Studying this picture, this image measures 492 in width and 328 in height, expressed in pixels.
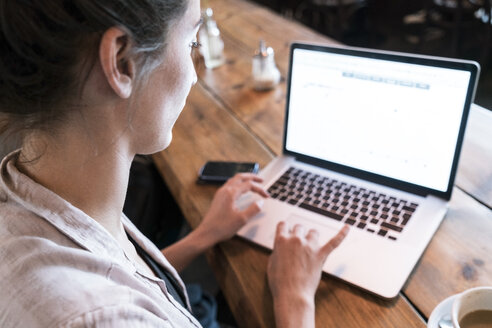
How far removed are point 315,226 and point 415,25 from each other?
10.5ft

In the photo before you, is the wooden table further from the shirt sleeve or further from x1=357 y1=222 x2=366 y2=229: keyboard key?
the shirt sleeve

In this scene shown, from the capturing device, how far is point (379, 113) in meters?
0.85

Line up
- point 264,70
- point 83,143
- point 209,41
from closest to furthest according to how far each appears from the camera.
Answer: point 83,143
point 264,70
point 209,41

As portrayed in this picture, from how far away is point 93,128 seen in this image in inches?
20.7

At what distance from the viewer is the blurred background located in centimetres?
289

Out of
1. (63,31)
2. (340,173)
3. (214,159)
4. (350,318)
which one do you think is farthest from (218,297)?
(63,31)

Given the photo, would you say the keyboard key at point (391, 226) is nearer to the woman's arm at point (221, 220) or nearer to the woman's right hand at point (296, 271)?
the woman's right hand at point (296, 271)

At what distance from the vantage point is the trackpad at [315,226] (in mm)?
786

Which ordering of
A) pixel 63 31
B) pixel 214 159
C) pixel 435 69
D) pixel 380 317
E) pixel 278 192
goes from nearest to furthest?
pixel 63 31, pixel 380 317, pixel 435 69, pixel 278 192, pixel 214 159

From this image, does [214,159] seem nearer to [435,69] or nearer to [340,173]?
[340,173]

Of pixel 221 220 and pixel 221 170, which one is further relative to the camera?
pixel 221 170

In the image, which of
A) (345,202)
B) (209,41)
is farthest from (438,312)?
(209,41)

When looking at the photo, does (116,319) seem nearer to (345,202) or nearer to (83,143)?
(83,143)

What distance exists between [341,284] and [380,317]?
0.09 metres
